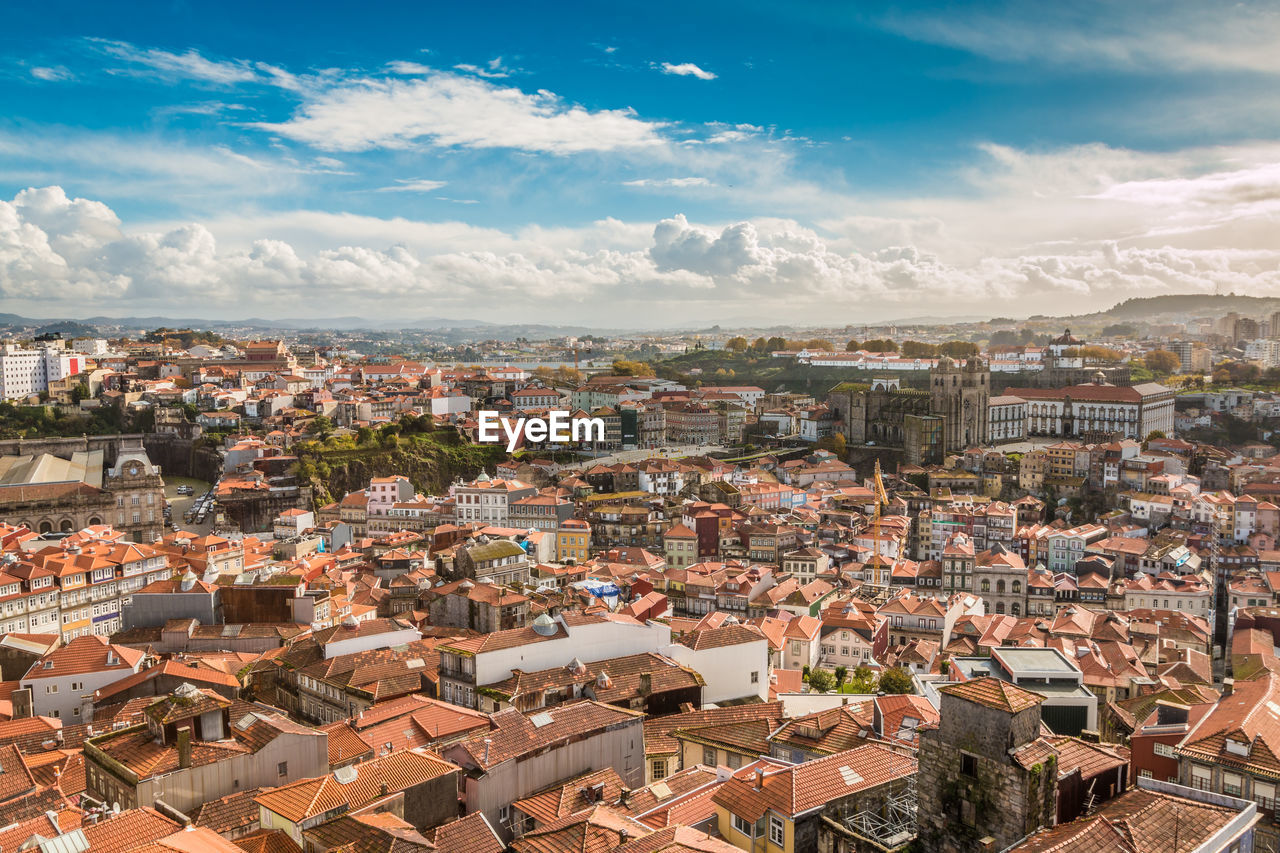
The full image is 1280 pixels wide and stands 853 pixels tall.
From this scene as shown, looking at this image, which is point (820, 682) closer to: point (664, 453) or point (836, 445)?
point (664, 453)

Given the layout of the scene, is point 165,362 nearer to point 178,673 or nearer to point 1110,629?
point 178,673

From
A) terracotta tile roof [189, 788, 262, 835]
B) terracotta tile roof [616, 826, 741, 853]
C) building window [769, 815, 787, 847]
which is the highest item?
terracotta tile roof [616, 826, 741, 853]

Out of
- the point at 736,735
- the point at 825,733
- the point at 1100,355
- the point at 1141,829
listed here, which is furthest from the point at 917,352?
the point at 1141,829

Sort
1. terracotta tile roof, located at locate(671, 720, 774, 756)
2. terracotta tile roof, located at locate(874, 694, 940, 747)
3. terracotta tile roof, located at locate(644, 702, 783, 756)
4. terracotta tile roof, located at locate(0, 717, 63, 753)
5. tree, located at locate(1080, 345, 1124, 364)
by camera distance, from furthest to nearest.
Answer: tree, located at locate(1080, 345, 1124, 364) < terracotta tile roof, located at locate(0, 717, 63, 753) < terracotta tile roof, located at locate(644, 702, 783, 756) < terracotta tile roof, located at locate(671, 720, 774, 756) < terracotta tile roof, located at locate(874, 694, 940, 747)

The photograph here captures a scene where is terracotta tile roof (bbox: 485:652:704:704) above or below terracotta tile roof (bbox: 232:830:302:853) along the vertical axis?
below

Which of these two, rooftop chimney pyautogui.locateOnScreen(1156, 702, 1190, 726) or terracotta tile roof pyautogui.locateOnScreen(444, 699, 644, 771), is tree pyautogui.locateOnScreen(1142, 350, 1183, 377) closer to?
rooftop chimney pyautogui.locateOnScreen(1156, 702, 1190, 726)

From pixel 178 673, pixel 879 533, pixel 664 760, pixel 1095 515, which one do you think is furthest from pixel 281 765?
pixel 1095 515

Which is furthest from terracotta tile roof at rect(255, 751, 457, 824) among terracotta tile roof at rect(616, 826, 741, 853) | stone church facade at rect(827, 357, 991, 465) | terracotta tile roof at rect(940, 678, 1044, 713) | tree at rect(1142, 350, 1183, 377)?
tree at rect(1142, 350, 1183, 377)

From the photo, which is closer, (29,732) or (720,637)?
(29,732)
